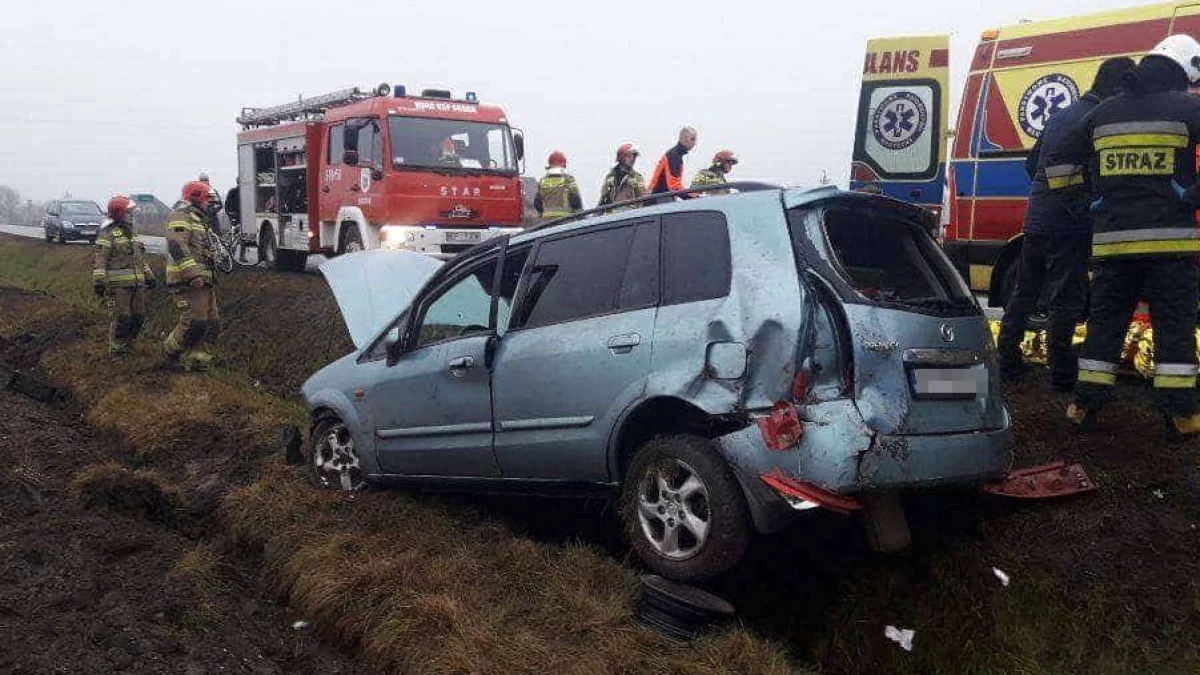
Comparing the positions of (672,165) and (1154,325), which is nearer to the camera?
(1154,325)

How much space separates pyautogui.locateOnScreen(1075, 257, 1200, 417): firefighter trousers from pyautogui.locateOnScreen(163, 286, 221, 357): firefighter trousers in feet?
27.4

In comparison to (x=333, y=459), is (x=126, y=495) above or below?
below

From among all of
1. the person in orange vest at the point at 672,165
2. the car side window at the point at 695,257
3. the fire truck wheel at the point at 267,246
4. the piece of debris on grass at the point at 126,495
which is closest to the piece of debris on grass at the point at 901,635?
the car side window at the point at 695,257

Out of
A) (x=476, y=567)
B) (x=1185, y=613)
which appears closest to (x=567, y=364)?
(x=476, y=567)

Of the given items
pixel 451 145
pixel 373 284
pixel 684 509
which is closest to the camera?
pixel 684 509

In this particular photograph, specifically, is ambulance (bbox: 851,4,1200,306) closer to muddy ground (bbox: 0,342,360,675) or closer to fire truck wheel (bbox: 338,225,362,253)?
muddy ground (bbox: 0,342,360,675)

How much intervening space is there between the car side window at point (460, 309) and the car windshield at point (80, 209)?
26.3 m

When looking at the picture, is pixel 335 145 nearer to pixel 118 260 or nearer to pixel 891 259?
pixel 118 260

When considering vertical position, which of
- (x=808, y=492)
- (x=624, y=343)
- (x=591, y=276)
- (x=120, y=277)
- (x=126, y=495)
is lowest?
(x=126, y=495)

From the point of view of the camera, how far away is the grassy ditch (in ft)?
11.6

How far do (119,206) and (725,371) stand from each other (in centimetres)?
952

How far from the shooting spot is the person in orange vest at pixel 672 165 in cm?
962

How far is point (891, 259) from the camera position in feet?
13.2

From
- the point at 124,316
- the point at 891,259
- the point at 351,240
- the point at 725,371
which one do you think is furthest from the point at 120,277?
the point at 891,259
